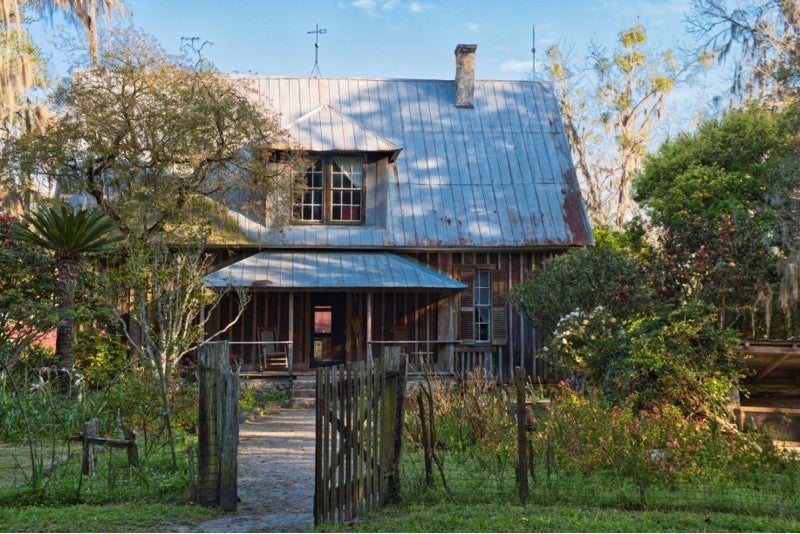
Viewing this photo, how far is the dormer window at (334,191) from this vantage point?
21828 mm

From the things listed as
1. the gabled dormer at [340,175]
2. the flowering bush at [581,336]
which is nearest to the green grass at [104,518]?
the flowering bush at [581,336]

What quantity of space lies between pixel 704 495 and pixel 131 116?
13.1 m

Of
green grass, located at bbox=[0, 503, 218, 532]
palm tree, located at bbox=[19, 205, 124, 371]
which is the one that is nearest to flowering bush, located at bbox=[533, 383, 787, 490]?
green grass, located at bbox=[0, 503, 218, 532]

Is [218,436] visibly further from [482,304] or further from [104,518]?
[482,304]

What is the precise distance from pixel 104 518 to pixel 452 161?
55.7 ft

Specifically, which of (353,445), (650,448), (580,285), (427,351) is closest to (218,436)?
(353,445)

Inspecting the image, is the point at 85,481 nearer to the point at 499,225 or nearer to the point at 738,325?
the point at 738,325

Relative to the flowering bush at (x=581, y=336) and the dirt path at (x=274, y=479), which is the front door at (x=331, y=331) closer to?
the dirt path at (x=274, y=479)

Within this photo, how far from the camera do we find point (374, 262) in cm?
2075

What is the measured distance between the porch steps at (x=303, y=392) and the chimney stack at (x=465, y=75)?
9361 millimetres

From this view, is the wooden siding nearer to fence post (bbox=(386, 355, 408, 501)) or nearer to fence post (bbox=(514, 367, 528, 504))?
fence post (bbox=(386, 355, 408, 501))

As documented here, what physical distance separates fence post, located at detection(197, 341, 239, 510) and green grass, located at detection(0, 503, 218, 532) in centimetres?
20

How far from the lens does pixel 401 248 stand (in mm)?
21391

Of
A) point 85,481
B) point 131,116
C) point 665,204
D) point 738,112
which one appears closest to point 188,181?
point 131,116
